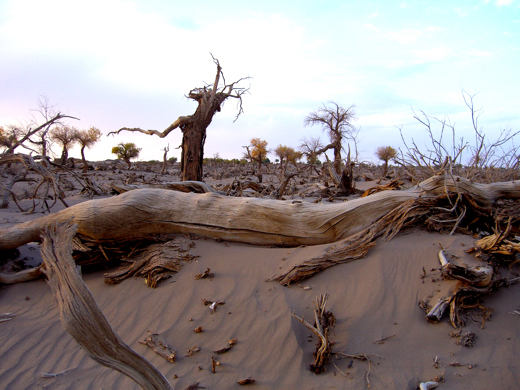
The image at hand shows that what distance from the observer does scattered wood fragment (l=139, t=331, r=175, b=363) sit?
2812 millimetres

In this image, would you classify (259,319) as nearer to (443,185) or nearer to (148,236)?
(148,236)

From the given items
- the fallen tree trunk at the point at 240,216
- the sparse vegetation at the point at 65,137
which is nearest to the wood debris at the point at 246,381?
the fallen tree trunk at the point at 240,216

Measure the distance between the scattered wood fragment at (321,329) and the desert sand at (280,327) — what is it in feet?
0.23

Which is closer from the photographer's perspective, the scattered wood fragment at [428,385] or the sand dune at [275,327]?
the scattered wood fragment at [428,385]

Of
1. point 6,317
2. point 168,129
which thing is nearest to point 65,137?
point 168,129

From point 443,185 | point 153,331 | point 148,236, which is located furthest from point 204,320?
point 443,185

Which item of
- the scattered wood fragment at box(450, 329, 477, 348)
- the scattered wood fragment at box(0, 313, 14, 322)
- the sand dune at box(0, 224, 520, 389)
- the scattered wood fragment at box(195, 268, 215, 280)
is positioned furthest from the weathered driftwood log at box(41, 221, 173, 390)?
the scattered wood fragment at box(0, 313, 14, 322)

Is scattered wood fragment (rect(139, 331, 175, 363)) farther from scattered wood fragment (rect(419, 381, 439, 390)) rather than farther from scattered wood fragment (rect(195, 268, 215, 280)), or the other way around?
scattered wood fragment (rect(419, 381, 439, 390))

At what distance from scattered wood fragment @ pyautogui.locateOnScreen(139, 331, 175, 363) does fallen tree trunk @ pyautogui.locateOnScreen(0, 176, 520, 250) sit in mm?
1573

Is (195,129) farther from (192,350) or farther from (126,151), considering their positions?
(126,151)

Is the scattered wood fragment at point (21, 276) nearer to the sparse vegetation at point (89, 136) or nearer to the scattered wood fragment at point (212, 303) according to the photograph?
the scattered wood fragment at point (212, 303)

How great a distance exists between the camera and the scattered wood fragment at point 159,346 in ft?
9.23

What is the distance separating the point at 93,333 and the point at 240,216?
2.81m

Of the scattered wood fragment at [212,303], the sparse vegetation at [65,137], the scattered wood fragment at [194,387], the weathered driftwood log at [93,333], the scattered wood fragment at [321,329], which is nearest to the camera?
the weathered driftwood log at [93,333]
